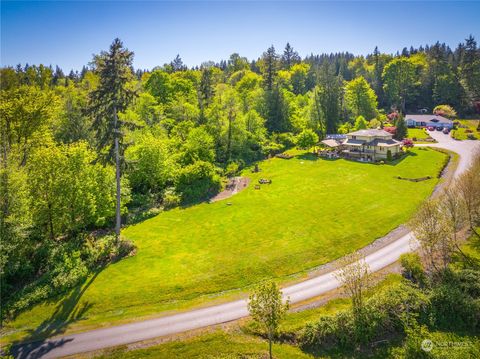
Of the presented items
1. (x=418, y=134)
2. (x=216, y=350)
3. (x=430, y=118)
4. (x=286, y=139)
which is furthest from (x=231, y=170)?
(x=430, y=118)

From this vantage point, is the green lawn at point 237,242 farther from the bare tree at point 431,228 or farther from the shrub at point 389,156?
the bare tree at point 431,228

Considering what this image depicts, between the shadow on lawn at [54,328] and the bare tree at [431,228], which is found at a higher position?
the bare tree at [431,228]

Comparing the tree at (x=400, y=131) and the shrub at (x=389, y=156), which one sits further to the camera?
the tree at (x=400, y=131)

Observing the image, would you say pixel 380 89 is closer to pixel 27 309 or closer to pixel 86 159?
pixel 86 159

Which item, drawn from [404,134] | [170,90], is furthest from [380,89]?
[170,90]

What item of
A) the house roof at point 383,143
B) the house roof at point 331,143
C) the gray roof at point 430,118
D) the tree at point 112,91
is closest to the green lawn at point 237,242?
the house roof at point 383,143

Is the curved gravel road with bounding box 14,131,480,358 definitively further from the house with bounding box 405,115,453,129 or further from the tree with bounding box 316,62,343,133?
the house with bounding box 405,115,453,129

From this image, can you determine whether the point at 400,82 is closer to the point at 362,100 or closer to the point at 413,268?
the point at 362,100

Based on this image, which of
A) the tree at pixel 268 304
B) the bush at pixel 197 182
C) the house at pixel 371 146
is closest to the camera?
the tree at pixel 268 304
